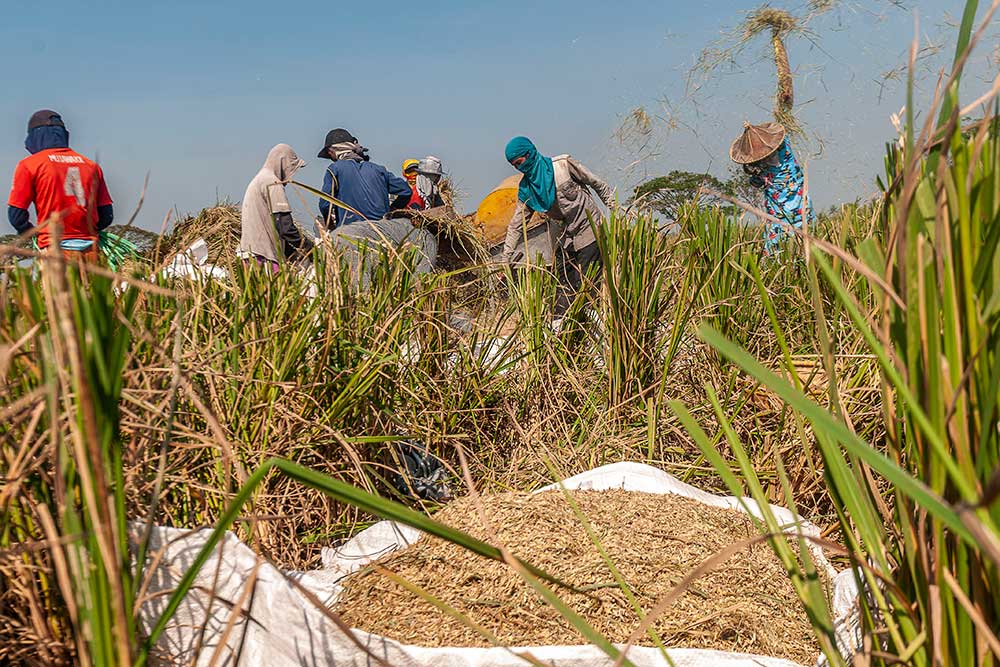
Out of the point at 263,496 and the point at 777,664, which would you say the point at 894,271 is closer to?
the point at 777,664

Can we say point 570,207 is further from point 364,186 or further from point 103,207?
point 103,207

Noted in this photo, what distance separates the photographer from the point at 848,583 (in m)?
1.46

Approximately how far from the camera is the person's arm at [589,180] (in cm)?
516

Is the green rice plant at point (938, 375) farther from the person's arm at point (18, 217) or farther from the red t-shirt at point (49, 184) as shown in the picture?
the person's arm at point (18, 217)

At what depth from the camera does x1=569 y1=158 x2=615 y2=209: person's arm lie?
5.16 meters

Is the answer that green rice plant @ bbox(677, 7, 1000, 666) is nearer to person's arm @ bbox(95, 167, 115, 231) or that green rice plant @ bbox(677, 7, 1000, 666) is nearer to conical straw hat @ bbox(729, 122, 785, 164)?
person's arm @ bbox(95, 167, 115, 231)

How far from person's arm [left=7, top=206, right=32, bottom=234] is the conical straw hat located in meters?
4.28

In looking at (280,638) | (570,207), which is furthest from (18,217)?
(280,638)

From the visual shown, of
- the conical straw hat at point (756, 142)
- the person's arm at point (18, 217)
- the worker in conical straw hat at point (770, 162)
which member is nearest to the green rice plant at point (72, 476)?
the person's arm at point (18, 217)

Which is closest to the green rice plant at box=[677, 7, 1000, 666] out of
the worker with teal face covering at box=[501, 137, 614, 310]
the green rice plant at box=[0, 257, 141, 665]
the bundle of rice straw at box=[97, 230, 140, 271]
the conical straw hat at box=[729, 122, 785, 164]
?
the green rice plant at box=[0, 257, 141, 665]

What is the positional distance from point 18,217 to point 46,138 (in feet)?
1.48

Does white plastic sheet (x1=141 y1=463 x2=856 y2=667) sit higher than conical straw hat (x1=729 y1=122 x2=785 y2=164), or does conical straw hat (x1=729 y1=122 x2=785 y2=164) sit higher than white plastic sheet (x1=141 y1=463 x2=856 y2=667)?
conical straw hat (x1=729 y1=122 x2=785 y2=164)

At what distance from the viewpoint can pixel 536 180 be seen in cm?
509

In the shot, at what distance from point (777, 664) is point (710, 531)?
569mm
